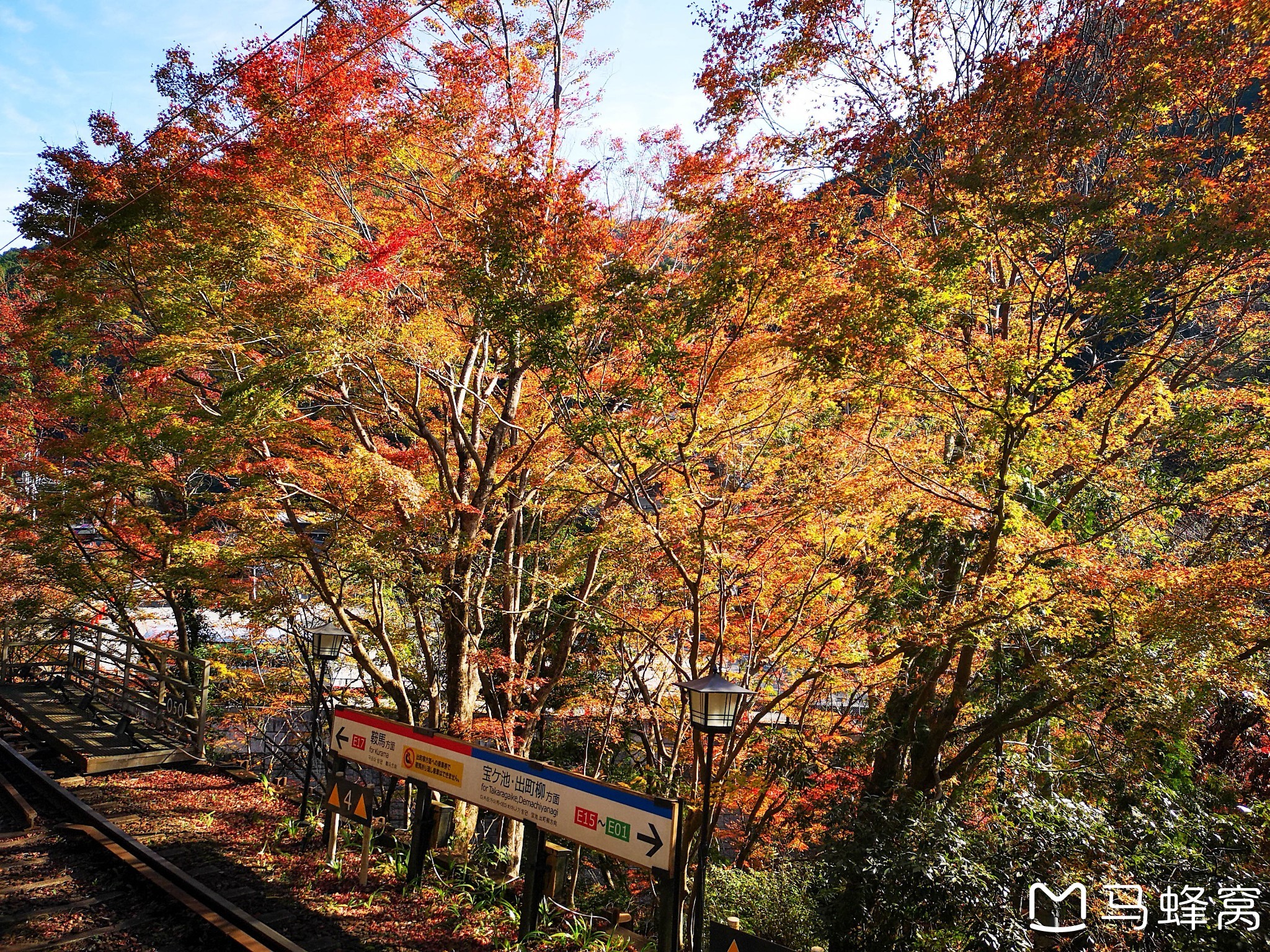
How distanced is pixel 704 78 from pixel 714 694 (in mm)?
6830

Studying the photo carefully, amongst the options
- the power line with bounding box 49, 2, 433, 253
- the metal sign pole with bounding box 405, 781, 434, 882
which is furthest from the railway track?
the power line with bounding box 49, 2, 433, 253

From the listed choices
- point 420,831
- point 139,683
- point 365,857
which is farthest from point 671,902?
point 139,683

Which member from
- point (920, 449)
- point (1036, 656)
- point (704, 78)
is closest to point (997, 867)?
point (1036, 656)

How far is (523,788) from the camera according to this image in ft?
23.1

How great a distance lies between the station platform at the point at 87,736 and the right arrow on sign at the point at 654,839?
29.0 ft

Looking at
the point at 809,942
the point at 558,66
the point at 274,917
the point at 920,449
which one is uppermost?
the point at 558,66

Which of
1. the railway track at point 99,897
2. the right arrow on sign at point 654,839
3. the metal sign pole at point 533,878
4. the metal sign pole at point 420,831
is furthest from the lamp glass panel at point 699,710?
the railway track at point 99,897

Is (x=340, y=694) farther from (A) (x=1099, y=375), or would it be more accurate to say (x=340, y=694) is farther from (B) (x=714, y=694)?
(A) (x=1099, y=375)

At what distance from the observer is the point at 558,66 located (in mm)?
11258

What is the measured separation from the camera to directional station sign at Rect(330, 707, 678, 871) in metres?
6.10

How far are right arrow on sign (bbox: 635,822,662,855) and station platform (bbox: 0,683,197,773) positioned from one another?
884 centimetres

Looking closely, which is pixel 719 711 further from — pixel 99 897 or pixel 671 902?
pixel 99 897

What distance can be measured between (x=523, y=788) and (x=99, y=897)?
408cm

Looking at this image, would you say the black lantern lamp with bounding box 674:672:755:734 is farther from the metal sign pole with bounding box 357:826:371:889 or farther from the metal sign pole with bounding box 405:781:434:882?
the metal sign pole with bounding box 357:826:371:889
